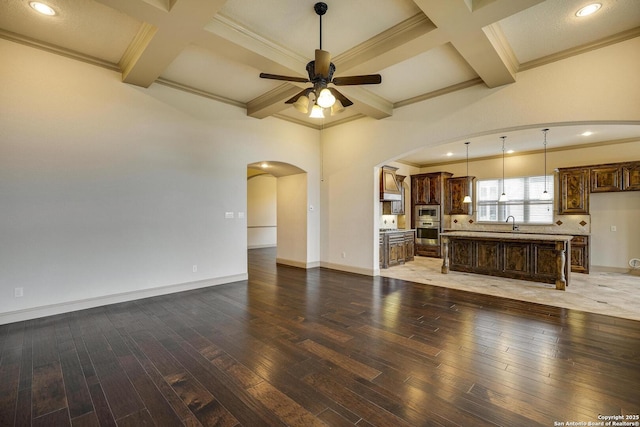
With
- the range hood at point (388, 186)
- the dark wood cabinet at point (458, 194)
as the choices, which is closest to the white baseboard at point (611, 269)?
the dark wood cabinet at point (458, 194)

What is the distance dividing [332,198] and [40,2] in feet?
18.3

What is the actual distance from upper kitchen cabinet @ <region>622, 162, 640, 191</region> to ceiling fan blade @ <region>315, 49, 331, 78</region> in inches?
308

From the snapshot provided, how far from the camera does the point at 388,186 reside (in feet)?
24.9

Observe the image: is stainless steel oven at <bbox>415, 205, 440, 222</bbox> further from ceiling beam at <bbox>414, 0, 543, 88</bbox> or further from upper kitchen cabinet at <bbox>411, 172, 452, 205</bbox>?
ceiling beam at <bbox>414, 0, 543, 88</bbox>

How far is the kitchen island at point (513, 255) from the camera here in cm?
546

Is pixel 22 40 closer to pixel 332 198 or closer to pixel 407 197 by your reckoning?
pixel 332 198

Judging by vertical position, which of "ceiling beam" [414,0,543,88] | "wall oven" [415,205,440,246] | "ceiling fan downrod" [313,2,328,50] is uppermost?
"ceiling fan downrod" [313,2,328,50]

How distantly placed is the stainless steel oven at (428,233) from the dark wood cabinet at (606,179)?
3.83 m

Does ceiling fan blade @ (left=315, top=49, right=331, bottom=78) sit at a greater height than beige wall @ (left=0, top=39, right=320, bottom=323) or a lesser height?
greater

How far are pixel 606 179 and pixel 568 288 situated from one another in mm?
3388

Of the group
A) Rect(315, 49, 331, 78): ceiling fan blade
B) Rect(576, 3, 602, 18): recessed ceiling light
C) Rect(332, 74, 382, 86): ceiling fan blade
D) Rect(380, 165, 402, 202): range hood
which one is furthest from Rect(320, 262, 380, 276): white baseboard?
Rect(576, 3, 602, 18): recessed ceiling light

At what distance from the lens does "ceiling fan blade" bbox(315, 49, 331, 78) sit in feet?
9.55

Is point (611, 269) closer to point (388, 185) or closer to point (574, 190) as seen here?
Result: point (574, 190)

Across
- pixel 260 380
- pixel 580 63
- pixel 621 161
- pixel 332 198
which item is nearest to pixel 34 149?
pixel 260 380
